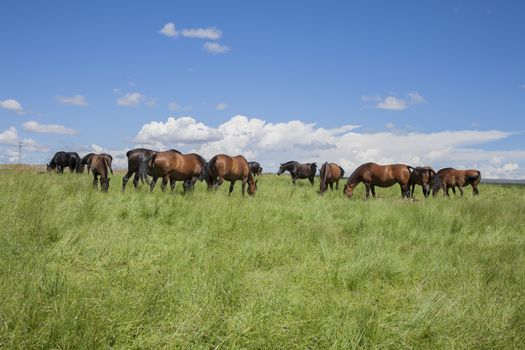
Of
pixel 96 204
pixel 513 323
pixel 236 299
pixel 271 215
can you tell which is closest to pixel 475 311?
pixel 513 323

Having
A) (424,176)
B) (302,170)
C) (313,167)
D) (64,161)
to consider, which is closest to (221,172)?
(424,176)

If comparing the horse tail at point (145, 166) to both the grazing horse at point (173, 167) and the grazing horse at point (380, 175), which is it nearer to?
the grazing horse at point (173, 167)

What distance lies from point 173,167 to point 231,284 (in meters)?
11.4

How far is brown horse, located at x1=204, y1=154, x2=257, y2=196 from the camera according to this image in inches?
628

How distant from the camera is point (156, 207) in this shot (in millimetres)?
8680

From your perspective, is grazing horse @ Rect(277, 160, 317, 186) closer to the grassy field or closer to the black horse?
the black horse

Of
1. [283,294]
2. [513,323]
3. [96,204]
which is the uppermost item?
[96,204]

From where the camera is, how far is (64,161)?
28.2m

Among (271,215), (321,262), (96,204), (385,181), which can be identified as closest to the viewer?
(321,262)

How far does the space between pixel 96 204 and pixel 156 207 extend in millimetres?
1305

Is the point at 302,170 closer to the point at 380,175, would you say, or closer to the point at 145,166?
the point at 380,175

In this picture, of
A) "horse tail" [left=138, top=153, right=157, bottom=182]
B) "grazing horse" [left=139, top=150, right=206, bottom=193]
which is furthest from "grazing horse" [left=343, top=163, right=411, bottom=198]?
"horse tail" [left=138, top=153, right=157, bottom=182]

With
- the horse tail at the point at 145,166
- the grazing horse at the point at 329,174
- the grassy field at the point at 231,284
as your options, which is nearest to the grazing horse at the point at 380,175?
the grazing horse at the point at 329,174

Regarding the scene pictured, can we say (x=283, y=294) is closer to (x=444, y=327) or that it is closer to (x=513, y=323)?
(x=444, y=327)
